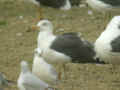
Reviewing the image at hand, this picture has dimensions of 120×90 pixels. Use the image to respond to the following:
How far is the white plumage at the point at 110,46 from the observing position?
620 cm

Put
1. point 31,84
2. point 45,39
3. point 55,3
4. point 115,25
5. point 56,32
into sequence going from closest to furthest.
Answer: point 31,84, point 115,25, point 45,39, point 56,32, point 55,3

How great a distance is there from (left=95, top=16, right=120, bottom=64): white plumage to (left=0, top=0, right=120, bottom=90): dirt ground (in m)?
0.43

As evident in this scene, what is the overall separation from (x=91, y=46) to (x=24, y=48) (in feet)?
7.45

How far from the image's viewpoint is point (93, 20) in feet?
34.9

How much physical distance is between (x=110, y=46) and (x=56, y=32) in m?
3.70

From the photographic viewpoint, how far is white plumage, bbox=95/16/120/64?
620 centimetres

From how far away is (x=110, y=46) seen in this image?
20.3 ft

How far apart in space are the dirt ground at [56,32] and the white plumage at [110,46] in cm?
43

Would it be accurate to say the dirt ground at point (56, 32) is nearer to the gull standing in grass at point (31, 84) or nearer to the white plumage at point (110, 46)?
the white plumage at point (110, 46)

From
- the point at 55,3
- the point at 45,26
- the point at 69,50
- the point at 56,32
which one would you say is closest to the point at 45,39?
the point at 45,26

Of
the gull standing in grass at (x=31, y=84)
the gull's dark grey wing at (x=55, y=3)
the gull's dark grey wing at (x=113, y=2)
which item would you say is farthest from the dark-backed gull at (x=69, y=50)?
the gull's dark grey wing at (x=55, y=3)

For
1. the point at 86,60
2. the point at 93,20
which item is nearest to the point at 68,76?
the point at 86,60

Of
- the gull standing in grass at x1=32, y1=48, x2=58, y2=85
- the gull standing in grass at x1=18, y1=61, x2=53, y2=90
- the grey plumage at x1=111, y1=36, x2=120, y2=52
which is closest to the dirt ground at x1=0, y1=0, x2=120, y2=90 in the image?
the gull standing in grass at x1=32, y1=48, x2=58, y2=85

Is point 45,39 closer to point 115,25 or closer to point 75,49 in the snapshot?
point 75,49
